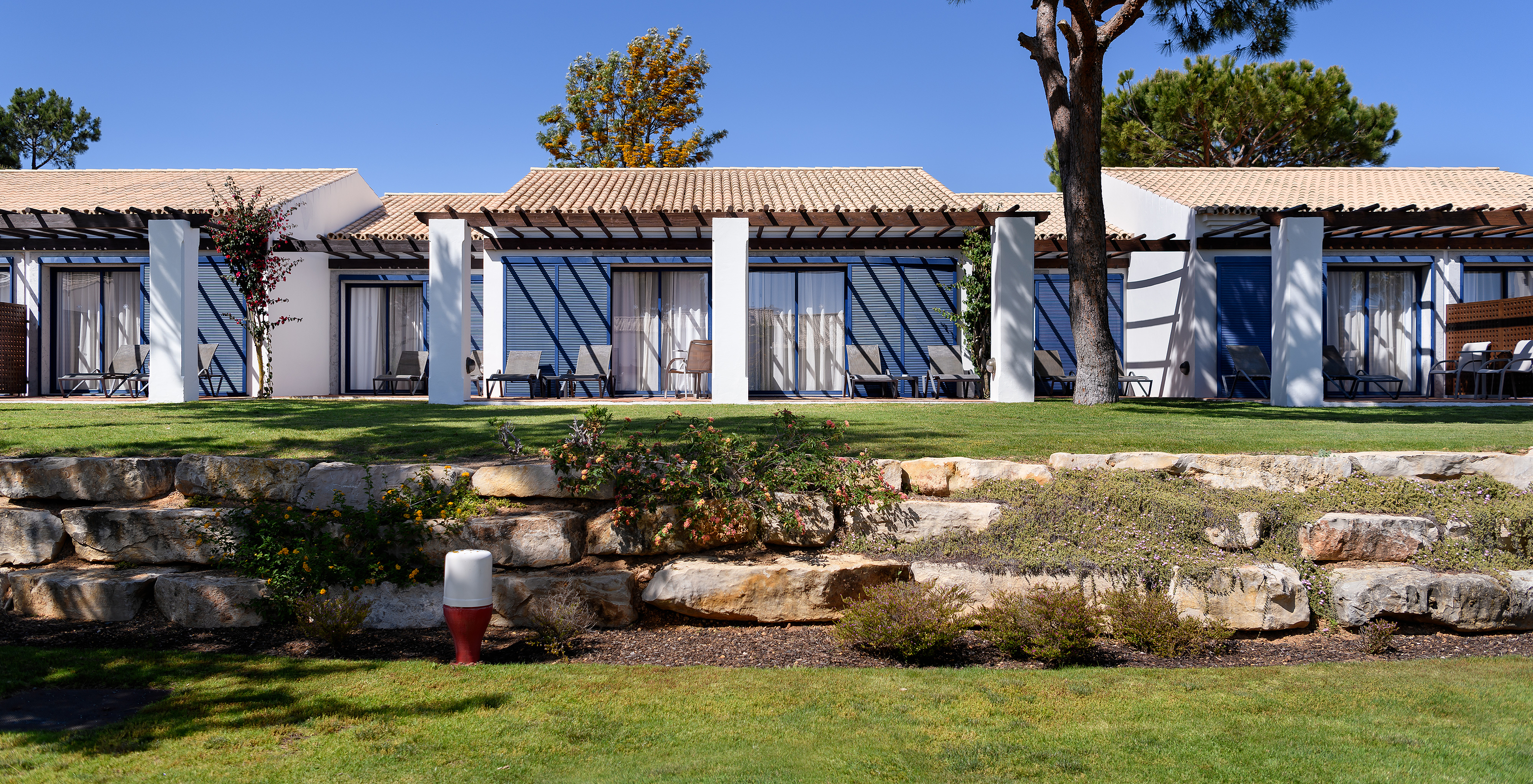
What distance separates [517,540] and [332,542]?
3.46 ft

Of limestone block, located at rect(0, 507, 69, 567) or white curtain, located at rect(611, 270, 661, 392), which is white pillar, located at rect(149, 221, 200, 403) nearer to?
white curtain, located at rect(611, 270, 661, 392)

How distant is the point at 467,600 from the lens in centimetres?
433

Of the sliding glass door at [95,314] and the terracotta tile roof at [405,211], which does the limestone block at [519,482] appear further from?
the sliding glass door at [95,314]

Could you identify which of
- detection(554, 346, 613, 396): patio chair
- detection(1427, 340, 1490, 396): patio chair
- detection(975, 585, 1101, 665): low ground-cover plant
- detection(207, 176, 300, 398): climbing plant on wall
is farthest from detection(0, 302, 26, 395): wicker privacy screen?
detection(1427, 340, 1490, 396): patio chair

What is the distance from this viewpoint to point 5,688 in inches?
153

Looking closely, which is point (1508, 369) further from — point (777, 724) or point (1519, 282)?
point (777, 724)

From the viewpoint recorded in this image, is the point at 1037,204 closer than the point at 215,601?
No

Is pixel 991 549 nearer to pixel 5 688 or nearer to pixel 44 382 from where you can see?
pixel 5 688

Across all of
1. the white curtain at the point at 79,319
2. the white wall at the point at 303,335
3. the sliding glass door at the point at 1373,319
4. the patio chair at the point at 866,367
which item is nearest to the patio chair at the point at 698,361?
the patio chair at the point at 866,367

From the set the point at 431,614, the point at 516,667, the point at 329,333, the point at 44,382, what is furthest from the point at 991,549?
the point at 44,382

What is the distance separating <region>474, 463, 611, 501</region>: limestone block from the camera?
215 inches

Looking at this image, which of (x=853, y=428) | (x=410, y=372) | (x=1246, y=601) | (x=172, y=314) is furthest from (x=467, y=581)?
(x=410, y=372)

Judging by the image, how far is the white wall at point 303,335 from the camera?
1445 cm

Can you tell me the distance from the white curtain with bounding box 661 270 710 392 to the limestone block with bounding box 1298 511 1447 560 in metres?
10.8
